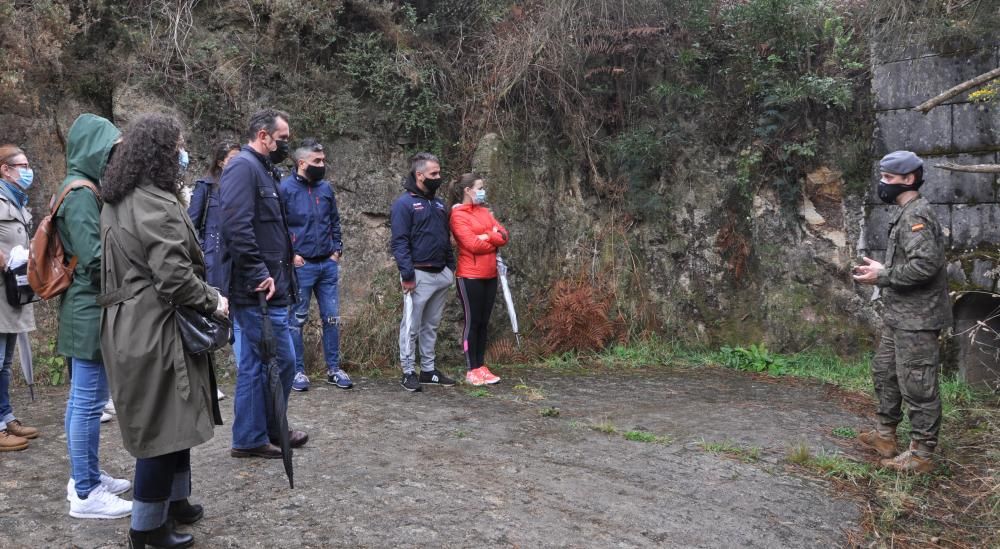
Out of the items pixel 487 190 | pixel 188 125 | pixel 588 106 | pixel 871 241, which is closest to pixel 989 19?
pixel 871 241

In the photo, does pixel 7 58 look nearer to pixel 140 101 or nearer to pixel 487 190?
pixel 140 101

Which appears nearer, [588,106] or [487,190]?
[487,190]

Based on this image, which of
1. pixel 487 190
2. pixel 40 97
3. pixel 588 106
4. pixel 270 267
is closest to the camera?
pixel 270 267

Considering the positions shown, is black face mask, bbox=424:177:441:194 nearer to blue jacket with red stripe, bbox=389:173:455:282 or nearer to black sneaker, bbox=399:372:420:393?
blue jacket with red stripe, bbox=389:173:455:282

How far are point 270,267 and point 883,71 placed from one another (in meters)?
6.41

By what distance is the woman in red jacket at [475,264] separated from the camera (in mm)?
6980

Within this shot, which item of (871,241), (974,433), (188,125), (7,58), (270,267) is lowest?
(974,433)

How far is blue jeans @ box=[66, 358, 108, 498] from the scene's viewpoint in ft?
12.1

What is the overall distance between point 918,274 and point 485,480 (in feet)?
9.94

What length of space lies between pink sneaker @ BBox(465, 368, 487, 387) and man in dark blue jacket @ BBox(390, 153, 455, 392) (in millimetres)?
478

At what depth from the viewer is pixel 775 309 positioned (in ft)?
28.1

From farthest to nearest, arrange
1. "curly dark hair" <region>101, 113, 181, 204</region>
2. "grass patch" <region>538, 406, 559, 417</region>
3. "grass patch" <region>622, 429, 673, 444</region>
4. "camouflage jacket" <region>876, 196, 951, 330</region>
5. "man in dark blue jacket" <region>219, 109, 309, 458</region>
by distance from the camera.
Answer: "grass patch" <region>538, 406, 559, 417</region> → "grass patch" <region>622, 429, 673, 444</region> → "camouflage jacket" <region>876, 196, 951, 330</region> → "man in dark blue jacket" <region>219, 109, 309, 458</region> → "curly dark hair" <region>101, 113, 181, 204</region>

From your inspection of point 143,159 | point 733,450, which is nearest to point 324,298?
point 143,159

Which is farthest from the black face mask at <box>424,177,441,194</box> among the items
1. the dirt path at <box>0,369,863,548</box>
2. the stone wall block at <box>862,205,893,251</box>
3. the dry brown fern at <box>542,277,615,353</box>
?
the stone wall block at <box>862,205,893,251</box>
